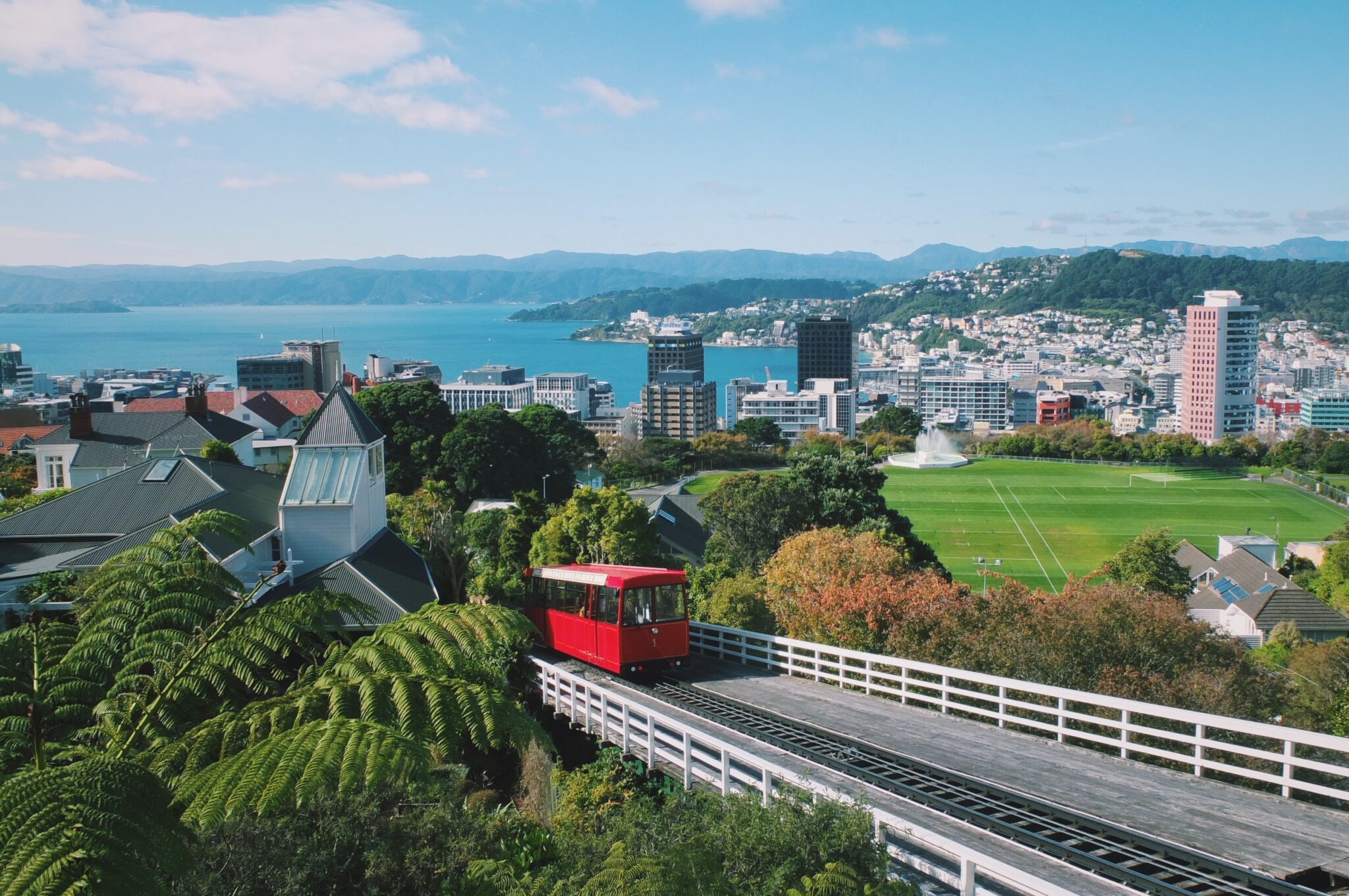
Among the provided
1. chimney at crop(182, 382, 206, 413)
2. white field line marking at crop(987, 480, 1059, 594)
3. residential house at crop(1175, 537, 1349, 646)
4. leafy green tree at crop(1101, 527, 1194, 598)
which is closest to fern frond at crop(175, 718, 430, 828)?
residential house at crop(1175, 537, 1349, 646)

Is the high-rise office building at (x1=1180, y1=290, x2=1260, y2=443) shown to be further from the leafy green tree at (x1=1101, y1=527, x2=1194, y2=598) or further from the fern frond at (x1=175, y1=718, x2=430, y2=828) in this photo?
the fern frond at (x1=175, y1=718, x2=430, y2=828)

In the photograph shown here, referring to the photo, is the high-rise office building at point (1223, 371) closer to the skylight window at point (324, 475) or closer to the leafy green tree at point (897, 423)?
the leafy green tree at point (897, 423)

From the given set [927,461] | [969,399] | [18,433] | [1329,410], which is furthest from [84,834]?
[1329,410]

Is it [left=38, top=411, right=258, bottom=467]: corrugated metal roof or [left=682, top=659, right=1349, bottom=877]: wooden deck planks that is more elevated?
[left=38, top=411, right=258, bottom=467]: corrugated metal roof

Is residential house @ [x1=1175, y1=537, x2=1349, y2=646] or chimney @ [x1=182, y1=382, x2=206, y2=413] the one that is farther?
residential house @ [x1=1175, y1=537, x2=1349, y2=646]

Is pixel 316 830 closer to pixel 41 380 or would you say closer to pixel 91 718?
pixel 91 718

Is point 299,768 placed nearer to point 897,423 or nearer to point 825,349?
point 897,423
